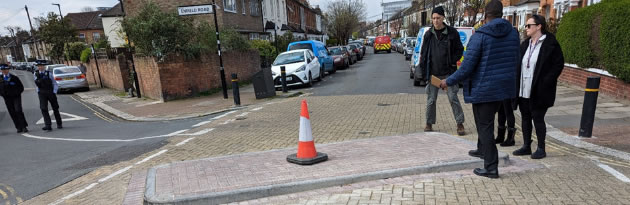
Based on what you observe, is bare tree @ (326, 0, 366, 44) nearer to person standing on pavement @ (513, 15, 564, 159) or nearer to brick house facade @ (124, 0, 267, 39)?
brick house facade @ (124, 0, 267, 39)

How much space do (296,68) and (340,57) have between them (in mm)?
8473

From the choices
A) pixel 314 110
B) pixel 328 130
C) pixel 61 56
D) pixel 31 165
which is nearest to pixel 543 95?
pixel 328 130

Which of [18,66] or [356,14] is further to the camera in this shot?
[18,66]

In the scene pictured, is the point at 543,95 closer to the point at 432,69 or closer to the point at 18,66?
the point at 432,69

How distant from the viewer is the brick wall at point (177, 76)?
41.7ft

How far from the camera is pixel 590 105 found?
546 centimetres

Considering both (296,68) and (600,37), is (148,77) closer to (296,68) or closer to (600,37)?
(296,68)

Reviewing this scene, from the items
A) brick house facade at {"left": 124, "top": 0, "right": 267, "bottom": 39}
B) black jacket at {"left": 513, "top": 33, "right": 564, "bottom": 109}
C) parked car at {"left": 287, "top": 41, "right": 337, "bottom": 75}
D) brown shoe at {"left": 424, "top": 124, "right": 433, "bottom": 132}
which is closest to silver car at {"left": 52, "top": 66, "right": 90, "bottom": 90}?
brick house facade at {"left": 124, "top": 0, "right": 267, "bottom": 39}

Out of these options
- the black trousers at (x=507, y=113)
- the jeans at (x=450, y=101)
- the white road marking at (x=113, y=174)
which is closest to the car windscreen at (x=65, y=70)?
the white road marking at (x=113, y=174)

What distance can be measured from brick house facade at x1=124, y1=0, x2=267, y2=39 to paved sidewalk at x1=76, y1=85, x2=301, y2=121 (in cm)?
607

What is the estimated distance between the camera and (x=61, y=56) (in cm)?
3328

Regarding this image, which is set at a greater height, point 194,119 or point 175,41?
point 175,41

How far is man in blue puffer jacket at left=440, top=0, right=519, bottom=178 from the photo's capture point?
3619mm

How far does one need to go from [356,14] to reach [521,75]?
178ft
